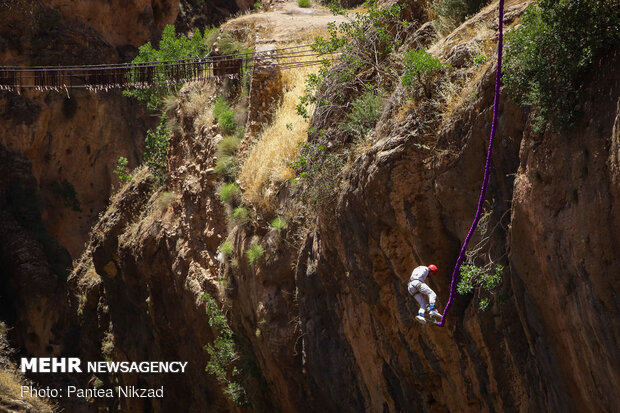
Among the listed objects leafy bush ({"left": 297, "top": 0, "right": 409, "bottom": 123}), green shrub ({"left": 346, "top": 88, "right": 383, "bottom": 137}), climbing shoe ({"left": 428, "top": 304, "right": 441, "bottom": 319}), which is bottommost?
climbing shoe ({"left": 428, "top": 304, "right": 441, "bottom": 319})

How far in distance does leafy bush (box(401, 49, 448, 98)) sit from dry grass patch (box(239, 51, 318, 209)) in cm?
469

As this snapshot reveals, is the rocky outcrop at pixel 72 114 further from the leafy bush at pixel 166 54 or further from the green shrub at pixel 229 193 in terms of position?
the green shrub at pixel 229 193

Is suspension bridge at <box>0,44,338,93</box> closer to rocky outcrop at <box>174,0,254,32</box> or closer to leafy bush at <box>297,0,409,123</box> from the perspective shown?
leafy bush at <box>297,0,409,123</box>

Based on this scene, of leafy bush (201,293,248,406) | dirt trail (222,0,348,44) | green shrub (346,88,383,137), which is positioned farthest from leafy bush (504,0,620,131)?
dirt trail (222,0,348,44)

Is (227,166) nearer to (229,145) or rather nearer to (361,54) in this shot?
(229,145)

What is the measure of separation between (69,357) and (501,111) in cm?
2515

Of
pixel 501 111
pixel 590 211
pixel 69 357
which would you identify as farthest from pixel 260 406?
pixel 69 357

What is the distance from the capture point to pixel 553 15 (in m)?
9.19

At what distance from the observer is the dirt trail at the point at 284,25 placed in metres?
22.6

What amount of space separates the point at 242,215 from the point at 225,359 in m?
3.14

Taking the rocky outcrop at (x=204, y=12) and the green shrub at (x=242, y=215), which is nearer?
the green shrub at (x=242, y=215)

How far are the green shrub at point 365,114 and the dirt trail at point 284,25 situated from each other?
8522mm

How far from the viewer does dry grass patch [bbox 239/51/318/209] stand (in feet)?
56.7

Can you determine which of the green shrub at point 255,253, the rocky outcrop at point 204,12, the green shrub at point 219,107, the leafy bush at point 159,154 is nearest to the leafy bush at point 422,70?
the green shrub at point 255,253
